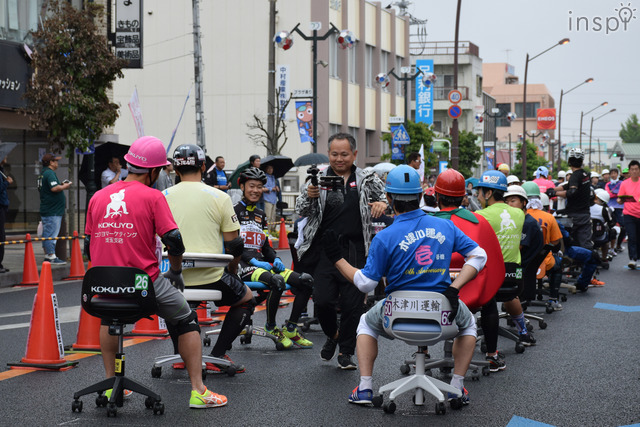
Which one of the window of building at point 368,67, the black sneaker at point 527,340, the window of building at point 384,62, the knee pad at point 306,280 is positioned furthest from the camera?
the window of building at point 384,62

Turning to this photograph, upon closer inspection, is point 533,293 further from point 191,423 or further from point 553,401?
point 191,423

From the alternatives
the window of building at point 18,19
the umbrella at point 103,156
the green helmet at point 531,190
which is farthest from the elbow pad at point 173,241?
the window of building at point 18,19

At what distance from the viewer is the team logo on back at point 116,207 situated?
20.7 feet

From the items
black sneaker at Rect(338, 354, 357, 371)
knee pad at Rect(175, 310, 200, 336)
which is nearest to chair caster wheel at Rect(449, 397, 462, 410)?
black sneaker at Rect(338, 354, 357, 371)

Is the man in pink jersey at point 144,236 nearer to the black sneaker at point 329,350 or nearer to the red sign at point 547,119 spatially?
the black sneaker at point 329,350

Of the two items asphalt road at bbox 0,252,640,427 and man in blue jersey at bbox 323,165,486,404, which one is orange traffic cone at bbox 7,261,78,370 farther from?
man in blue jersey at bbox 323,165,486,404

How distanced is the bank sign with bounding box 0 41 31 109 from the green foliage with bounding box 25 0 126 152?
191 cm

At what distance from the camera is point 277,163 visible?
938 inches

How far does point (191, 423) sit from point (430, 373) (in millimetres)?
2563

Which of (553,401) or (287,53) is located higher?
(287,53)

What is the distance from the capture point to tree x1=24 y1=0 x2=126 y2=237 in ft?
63.5

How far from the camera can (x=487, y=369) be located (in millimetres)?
8281

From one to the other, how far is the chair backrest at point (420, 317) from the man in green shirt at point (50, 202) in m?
12.5

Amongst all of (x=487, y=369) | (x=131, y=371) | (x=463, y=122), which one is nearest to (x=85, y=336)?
(x=131, y=371)
